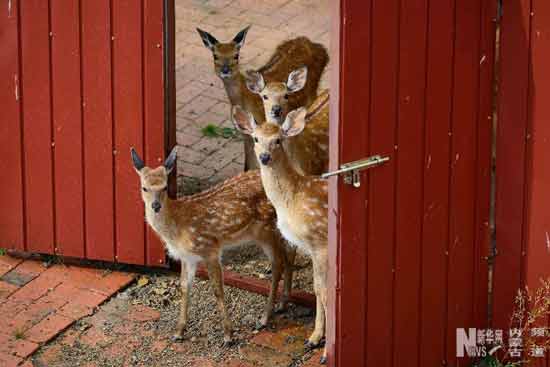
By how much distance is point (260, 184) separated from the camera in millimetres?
8867

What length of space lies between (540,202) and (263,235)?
205cm

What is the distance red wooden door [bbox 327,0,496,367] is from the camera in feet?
23.0

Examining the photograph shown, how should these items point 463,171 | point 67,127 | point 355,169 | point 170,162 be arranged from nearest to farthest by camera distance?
point 355,169, point 463,171, point 170,162, point 67,127

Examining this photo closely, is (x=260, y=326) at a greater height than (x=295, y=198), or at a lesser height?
lesser

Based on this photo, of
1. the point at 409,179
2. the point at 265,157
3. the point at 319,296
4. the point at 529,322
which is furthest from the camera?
the point at 319,296

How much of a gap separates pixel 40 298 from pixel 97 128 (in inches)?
49.3

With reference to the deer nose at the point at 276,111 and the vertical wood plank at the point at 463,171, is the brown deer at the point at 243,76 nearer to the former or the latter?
the deer nose at the point at 276,111

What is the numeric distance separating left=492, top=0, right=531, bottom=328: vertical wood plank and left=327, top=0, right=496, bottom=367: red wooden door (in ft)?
0.28

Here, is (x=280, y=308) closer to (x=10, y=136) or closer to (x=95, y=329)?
(x=95, y=329)

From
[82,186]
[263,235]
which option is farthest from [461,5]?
[82,186]

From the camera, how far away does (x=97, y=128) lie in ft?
29.8

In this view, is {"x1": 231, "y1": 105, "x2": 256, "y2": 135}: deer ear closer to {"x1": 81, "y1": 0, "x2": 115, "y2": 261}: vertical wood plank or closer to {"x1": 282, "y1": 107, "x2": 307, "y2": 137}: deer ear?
{"x1": 282, "y1": 107, "x2": 307, "y2": 137}: deer ear

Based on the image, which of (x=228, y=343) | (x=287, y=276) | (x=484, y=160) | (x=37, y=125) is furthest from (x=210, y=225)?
(x=484, y=160)

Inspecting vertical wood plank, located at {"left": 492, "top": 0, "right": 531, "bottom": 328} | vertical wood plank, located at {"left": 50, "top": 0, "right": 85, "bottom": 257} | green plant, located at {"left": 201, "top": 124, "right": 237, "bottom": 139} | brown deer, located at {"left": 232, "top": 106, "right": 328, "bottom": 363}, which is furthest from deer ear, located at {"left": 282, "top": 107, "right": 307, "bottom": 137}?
green plant, located at {"left": 201, "top": 124, "right": 237, "bottom": 139}
